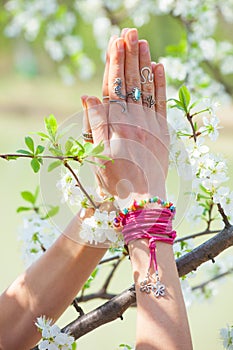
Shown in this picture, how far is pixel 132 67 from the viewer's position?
2.54 feet

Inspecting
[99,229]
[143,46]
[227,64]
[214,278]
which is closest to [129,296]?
[99,229]

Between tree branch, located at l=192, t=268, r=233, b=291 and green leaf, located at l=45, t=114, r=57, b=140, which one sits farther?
tree branch, located at l=192, t=268, r=233, b=291

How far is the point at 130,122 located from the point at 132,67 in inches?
2.6

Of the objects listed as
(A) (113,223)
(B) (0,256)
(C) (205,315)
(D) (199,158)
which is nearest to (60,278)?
(A) (113,223)

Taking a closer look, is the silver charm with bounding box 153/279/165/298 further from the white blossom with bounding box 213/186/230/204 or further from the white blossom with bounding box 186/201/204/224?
the white blossom with bounding box 186/201/204/224

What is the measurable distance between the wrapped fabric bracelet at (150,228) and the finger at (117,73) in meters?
0.14

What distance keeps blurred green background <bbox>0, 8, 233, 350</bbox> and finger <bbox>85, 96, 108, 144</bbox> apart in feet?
5.64

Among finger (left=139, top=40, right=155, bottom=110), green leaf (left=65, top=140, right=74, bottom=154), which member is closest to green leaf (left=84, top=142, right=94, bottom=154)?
green leaf (left=65, top=140, right=74, bottom=154)

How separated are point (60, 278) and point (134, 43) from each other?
32 centimetres

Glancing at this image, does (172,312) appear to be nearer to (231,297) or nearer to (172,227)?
(172,227)

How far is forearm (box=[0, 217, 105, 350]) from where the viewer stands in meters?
→ 0.85

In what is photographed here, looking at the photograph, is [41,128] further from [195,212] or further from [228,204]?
[228,204]

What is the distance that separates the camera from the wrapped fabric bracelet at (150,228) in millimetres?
728

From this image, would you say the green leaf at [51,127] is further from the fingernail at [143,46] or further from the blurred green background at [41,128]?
the blurred green background at [41,128]
